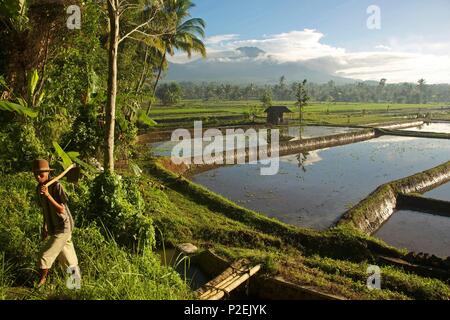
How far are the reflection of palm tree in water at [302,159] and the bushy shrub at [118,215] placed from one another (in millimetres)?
12136

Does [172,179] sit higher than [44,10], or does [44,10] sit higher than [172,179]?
[44,10]

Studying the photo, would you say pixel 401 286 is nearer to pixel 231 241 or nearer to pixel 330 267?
pixel 330 267

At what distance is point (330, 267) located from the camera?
18.9ft

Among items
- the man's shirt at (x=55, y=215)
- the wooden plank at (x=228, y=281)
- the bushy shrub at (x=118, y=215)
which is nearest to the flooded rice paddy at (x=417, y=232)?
the wooden plank at (x=228, y=281)

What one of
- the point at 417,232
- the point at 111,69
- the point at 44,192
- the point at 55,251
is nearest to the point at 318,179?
the point at 417,232

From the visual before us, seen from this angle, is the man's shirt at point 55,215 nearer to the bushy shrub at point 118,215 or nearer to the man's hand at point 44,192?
the man's hand at point 44,192

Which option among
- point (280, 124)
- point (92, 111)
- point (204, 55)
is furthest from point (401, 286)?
point (280, 124)

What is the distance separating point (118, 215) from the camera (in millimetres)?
5371

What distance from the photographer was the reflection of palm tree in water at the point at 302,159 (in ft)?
57.3

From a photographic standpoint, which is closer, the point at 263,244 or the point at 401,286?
the point at 401,286

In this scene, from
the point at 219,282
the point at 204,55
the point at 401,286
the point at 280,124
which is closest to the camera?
the point at 219,282

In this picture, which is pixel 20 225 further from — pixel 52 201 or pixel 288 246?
pixel 288 246

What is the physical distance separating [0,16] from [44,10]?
799 mm

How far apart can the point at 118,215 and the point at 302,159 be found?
1501 centimetres
